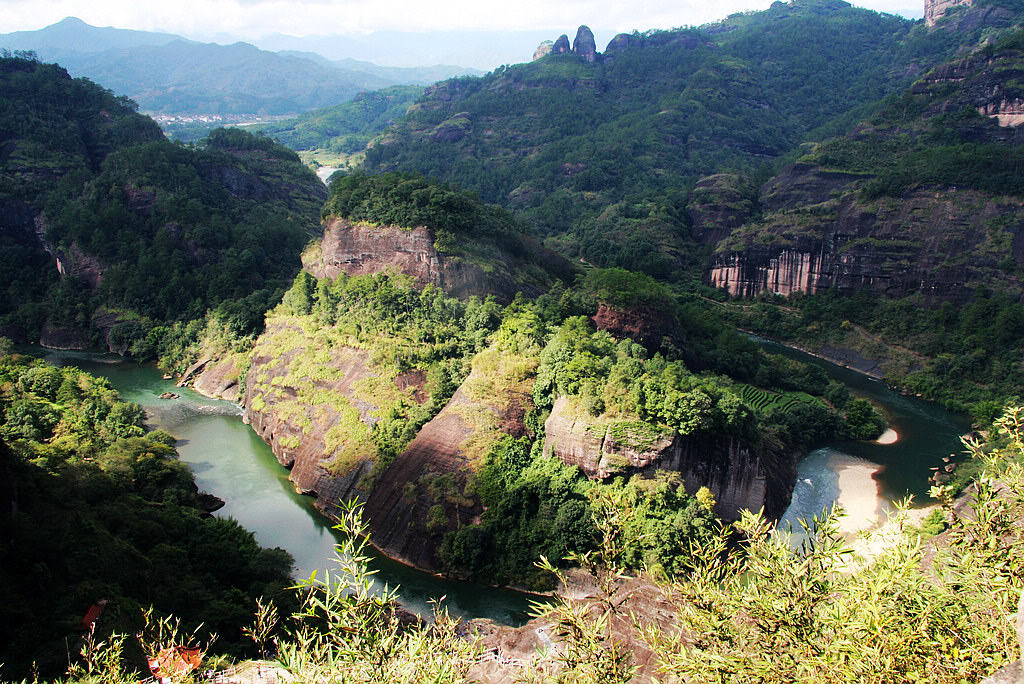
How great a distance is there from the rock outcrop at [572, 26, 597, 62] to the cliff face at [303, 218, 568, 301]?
114992 millimetres

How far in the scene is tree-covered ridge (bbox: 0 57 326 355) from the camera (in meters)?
59.9

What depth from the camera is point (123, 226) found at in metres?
64.1

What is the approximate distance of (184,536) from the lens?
1118 inches

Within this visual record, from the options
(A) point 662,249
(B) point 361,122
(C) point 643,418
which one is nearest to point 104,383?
(C) point 643,418

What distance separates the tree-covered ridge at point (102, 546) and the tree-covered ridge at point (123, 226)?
20676 millimetres

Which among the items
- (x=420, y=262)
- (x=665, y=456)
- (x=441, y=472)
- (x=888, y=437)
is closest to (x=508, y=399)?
(x=441, y=472)

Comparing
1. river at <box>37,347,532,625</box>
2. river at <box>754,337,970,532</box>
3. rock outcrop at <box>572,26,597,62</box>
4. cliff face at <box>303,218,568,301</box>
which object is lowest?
river at <box>37,347,532,625</box>

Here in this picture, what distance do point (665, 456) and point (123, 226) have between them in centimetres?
5664

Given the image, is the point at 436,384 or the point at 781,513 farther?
the point at 436,384

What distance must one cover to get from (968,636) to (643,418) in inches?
803

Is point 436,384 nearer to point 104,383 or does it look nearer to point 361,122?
point 104,383

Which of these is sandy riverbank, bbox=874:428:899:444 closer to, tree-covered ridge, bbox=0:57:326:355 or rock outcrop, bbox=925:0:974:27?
tree-covered ridge, bbox=0:57:326:355

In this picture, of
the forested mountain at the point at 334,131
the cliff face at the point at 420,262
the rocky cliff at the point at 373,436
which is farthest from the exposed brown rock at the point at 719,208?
the forested mountain at the point at 334,131

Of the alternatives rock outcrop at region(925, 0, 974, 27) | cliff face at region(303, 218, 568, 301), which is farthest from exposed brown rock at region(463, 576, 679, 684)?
rock outcrop at region(925, 0, 974, 27)
